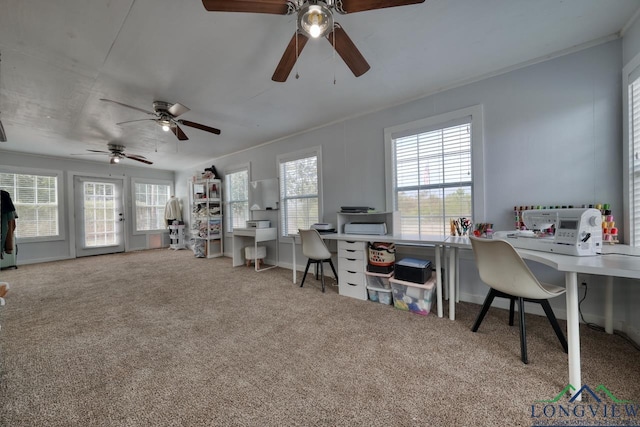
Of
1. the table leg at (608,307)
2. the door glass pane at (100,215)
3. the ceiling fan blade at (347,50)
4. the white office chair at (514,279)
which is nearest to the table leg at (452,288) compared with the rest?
the white office chair at (514,279)

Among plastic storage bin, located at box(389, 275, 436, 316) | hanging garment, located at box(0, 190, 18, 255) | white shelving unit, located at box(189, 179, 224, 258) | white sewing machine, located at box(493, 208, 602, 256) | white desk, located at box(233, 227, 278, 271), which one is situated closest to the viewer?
white sewing machine, located at box(493, 208, 602, 256)

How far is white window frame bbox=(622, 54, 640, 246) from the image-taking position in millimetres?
1747

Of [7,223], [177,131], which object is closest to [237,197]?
[177,131]

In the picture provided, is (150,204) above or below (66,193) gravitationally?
below

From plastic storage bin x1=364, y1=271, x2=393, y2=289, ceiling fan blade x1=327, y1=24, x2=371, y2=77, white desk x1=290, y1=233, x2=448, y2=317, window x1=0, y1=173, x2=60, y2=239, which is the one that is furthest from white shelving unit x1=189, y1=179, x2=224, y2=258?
ceiling fan blade x1=327, y1=24, x2=371, y2=77

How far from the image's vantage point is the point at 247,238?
190 inches

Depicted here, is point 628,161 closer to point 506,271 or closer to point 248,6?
point 506,271

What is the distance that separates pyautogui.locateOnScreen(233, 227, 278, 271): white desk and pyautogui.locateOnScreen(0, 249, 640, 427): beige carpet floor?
1564mm

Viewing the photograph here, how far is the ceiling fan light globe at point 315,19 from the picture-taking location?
4.14 feet

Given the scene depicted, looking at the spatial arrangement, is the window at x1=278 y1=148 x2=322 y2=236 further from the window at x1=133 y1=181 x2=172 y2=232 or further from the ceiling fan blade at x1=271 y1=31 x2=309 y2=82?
the window at x1=133 y1=181 x2=172 y2=232

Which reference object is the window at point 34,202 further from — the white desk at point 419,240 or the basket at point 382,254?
the basket at point 382,254

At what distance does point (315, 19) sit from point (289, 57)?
35 centimetres

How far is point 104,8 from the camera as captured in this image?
1.50 meters

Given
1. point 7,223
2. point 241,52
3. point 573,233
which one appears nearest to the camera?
point 573,233
